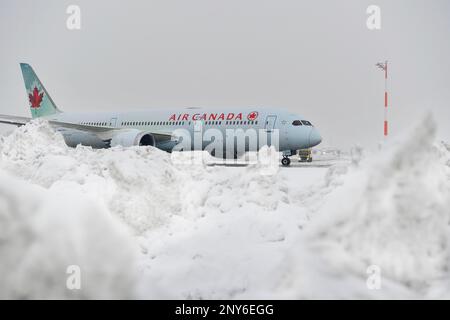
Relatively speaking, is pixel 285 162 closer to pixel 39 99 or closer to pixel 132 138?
pixel 132 138

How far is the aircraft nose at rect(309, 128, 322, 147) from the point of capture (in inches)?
1049

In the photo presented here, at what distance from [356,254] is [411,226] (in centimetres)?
90

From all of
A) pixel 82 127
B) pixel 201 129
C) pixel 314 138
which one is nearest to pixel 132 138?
pixel 201 129

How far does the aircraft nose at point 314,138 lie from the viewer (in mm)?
26641

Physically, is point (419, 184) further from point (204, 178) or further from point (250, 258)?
point (204, 178)

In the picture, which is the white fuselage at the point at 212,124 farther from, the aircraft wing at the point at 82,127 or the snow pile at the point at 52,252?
the snow pile at the point at 52,252

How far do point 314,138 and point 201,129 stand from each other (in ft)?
23.3

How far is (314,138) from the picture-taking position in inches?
1051

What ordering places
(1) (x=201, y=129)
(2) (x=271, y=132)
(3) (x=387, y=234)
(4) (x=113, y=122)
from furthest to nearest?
(4) (x=113, y=122)
(1) (x=201, y=129)
(2) (x=271, y=132)
(3) (x=387, y=234)

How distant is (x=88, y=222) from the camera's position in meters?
6.24

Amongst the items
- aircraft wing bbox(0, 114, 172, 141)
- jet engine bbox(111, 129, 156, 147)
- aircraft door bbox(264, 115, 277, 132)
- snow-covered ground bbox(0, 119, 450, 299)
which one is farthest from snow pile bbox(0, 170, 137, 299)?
aircraft wing bbox(0, 114, 172, 141)

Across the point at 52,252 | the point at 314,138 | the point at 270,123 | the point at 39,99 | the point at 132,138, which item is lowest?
the point at 314,138

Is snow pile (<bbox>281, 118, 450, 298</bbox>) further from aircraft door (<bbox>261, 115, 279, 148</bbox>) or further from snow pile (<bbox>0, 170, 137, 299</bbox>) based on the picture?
aircraft door (<bbox>261, 115, 279, 148</bbox>)

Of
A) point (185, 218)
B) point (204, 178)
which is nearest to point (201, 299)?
point (185, 218)
